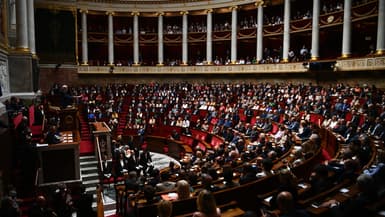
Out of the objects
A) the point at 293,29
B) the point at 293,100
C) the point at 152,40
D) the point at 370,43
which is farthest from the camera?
the point at 152,40

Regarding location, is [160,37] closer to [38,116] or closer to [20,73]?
[20,73]

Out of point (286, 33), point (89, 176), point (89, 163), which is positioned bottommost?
point (89, 176)

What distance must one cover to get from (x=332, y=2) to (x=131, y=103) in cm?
1638

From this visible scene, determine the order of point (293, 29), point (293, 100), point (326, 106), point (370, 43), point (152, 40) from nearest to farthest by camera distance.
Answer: point (326, 106) → point (293, 100) → point (370, 43) → point (293, 29) → point (152, 40)

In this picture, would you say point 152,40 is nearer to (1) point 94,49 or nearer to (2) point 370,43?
(1) point 94,49

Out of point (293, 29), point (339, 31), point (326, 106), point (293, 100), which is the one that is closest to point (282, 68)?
point (293, 29)

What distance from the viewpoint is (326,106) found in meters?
14.9

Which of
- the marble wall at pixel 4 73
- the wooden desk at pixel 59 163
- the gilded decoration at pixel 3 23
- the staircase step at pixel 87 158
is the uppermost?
the gilded decoration at pixel 3 23

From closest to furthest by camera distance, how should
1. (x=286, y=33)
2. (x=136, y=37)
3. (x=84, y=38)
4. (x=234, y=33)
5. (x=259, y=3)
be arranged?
(x=286, y=33) → (x=259, y=3) → (x=234, y=33) → (x=84, y=38) → (x=136, y=37)

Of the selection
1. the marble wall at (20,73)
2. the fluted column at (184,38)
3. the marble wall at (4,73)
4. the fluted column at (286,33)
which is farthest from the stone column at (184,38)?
the marble wall at (4,73)

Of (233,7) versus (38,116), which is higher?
(233,7)

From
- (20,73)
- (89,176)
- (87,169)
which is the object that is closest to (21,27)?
(20,73)

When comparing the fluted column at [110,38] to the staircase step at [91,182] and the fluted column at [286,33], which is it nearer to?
the fluted column at [286,33]

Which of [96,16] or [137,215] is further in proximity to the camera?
[96,16]
